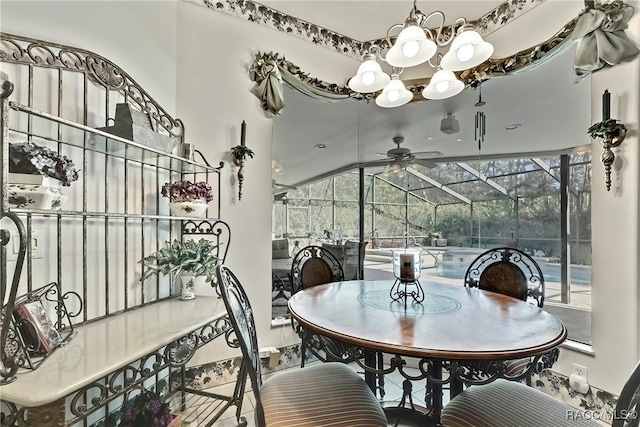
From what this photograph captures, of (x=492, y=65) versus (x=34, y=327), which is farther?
(x=492, y=65)

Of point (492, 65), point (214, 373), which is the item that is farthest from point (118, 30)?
point (492, 65)

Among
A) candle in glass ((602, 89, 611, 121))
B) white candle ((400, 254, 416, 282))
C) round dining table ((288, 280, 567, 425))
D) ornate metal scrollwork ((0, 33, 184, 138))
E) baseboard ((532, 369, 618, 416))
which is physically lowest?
baseboard ((532, 369, 618, 416))

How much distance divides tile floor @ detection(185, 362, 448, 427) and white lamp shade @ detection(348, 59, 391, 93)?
2.16m

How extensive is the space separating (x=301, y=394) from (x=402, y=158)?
240 cm

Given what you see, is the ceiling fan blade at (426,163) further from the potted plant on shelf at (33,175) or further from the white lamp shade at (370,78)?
the potted plant on shelf at (33,175)

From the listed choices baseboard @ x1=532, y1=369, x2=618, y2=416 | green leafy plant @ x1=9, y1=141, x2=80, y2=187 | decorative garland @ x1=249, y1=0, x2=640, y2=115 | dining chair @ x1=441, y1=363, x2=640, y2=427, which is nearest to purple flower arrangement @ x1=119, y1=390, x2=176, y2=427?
green leafy plant @ x1=9, y1=141, x2=80, y2=187

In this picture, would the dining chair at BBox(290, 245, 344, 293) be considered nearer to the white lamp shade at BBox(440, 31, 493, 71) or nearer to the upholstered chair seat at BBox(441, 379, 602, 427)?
the upholstered chair seat at BBox(441, 379, 602, 427)

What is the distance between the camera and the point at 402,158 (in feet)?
10.3

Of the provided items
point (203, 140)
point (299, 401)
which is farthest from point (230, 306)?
point (203, 140)

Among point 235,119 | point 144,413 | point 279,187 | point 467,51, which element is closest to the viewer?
point 144,413

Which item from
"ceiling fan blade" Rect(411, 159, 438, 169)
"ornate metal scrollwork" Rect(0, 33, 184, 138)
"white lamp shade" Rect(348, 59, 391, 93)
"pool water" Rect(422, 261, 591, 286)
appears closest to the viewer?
"ornate metal scrollwork" Rect(0, 33, 184, 138)

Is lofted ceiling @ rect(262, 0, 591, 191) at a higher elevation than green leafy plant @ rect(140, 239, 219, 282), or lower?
higher

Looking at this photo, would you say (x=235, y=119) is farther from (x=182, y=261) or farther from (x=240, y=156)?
(x=182, y=261)

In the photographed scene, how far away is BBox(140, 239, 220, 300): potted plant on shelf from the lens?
183cm
